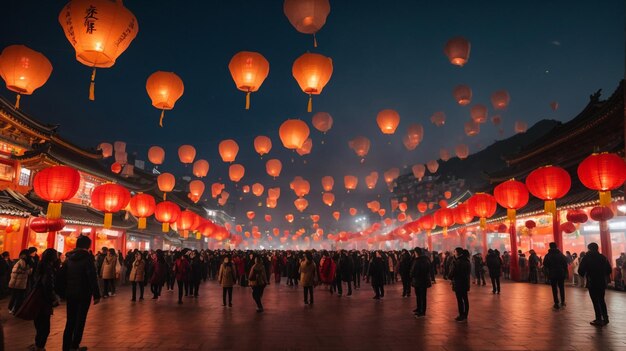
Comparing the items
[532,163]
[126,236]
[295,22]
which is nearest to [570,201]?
[532,163]

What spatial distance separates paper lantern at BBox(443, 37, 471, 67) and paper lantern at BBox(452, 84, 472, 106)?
3.30 meters

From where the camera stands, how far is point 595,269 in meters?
8.77

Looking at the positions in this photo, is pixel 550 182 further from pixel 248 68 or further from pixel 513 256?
pixel 513 256

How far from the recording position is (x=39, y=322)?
22.0 feet

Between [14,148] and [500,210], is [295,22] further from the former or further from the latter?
[500,210]

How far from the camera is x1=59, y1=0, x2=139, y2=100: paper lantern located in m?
8.48

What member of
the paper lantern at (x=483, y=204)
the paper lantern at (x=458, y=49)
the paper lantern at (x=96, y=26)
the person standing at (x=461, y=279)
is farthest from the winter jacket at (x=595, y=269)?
the paper lantern at (x=96, y=26)

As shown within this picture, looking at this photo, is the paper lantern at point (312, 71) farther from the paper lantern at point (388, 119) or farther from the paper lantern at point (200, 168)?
the paper lantern at point (200, 168)

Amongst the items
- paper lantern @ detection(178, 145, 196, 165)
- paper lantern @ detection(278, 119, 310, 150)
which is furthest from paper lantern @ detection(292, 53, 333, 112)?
paper lantern @ detection(178, 145, 196, 165)

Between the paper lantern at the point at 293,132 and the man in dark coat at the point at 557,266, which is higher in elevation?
the paper lantern at the point at 293,132

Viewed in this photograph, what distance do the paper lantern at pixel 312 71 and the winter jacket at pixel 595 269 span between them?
7695 mm

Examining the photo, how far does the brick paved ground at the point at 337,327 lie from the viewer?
714 cm

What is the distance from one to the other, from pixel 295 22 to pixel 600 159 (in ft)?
28.1

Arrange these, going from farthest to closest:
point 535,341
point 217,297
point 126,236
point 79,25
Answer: point 126,236 → point 217,297 → point 79,25 → point 535,341
